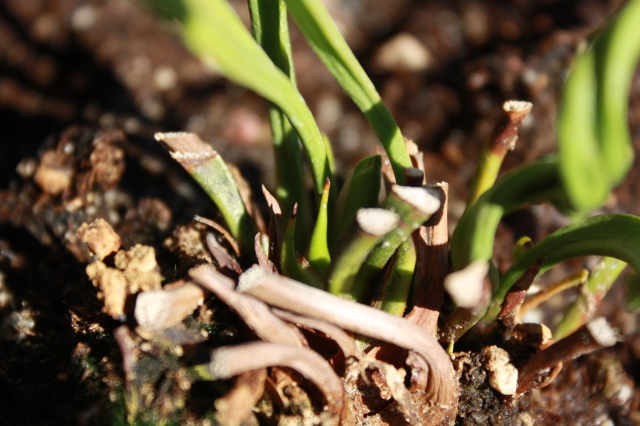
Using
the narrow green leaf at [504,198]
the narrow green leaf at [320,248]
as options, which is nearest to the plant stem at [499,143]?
the narrow green leaf at [504,198]

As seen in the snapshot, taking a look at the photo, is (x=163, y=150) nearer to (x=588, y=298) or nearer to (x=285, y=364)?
(x=285, y=364)

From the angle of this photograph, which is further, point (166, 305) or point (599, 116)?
point (166, 305)

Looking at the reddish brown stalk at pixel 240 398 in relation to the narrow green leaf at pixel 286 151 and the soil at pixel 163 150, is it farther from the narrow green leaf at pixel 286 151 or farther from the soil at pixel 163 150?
the narrow green leaf at pixel 286 151

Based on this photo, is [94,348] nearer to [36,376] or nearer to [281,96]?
[36,376]

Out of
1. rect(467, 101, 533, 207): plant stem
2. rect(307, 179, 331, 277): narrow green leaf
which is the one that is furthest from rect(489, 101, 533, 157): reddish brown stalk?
rect(307, 179, 331, 277): narrow green leaf

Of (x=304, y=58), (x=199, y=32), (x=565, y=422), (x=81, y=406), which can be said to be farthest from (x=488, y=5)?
(x=81, y=406)

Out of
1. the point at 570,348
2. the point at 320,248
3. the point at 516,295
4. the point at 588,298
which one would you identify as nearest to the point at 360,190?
the point at 320,248

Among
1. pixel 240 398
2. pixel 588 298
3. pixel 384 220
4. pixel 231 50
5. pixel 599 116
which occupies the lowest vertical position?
pixel 588 298
